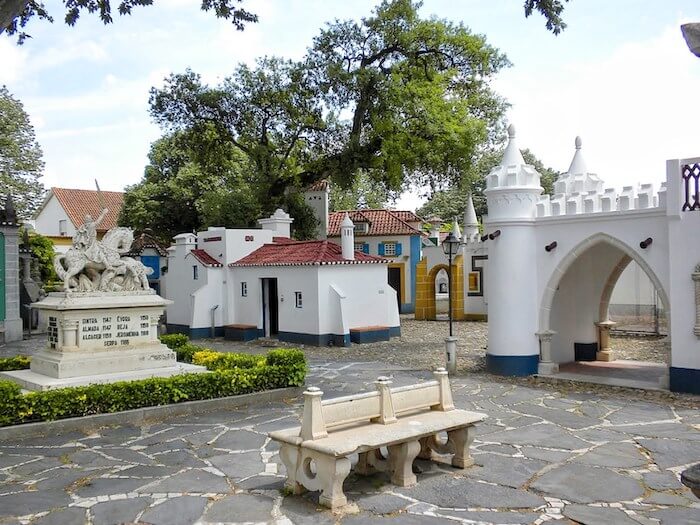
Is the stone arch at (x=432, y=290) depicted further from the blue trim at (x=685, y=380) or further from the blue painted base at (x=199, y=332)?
the blue trim at (x=685, y=380)

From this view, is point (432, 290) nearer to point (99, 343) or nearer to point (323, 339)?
point (323, 339)

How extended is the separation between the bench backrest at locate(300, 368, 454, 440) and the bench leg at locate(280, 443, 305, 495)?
0.94 feet

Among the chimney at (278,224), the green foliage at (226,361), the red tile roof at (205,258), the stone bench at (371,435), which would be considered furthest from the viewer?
the chimney at (278,224)

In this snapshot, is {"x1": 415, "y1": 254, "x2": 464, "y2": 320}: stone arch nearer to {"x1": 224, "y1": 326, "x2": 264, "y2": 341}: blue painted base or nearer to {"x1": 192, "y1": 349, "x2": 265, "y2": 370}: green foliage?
{"x1": 224, "y1": 326, "x2": 264, "y2": 341}: blue painted base

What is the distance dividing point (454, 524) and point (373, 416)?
1.59 m

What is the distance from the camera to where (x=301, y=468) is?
275 inches

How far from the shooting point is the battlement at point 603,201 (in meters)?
12.9

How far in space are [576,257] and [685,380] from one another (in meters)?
3.29

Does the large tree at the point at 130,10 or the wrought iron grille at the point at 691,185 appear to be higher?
the large tree at the point at 130,10

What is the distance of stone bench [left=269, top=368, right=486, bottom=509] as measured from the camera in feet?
21.9

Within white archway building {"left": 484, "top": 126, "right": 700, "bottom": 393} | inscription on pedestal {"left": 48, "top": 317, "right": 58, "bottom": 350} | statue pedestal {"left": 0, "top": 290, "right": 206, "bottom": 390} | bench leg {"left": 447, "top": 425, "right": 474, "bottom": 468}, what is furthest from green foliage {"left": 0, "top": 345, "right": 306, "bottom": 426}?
bench leg {"left": 447, "top": 425, "right": 474, "bottom": 468}

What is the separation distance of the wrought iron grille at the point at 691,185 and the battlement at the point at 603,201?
1.71ft

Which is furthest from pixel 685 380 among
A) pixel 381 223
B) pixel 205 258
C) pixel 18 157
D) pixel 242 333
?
pixel 18 157

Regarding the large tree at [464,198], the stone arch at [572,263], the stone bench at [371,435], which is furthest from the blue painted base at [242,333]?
the large tree at [464,198]
